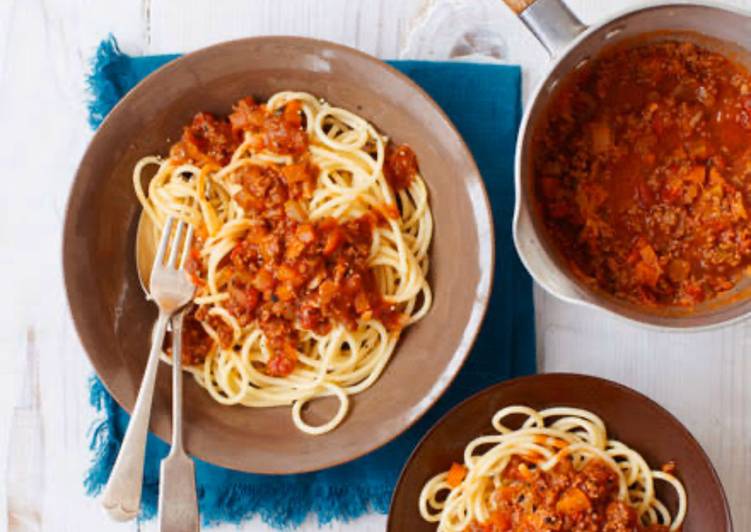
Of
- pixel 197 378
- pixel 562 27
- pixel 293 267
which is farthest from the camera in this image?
pixel 197 378

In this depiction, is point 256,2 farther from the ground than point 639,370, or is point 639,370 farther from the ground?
point 256,2

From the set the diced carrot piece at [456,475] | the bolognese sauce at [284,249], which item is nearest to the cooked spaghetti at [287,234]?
the bolognese sauce at [284,249]

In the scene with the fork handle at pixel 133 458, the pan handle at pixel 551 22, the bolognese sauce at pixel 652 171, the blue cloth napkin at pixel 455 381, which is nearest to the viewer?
the pan handle at pixel 551 22

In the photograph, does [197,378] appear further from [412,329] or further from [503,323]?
[503,323]

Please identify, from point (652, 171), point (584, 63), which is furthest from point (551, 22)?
point (652, 171)

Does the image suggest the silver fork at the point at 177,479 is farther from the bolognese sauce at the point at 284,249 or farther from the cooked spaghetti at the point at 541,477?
the cooked spaghetti at the point at 541,477

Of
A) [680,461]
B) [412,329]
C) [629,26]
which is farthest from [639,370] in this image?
[629,26]
